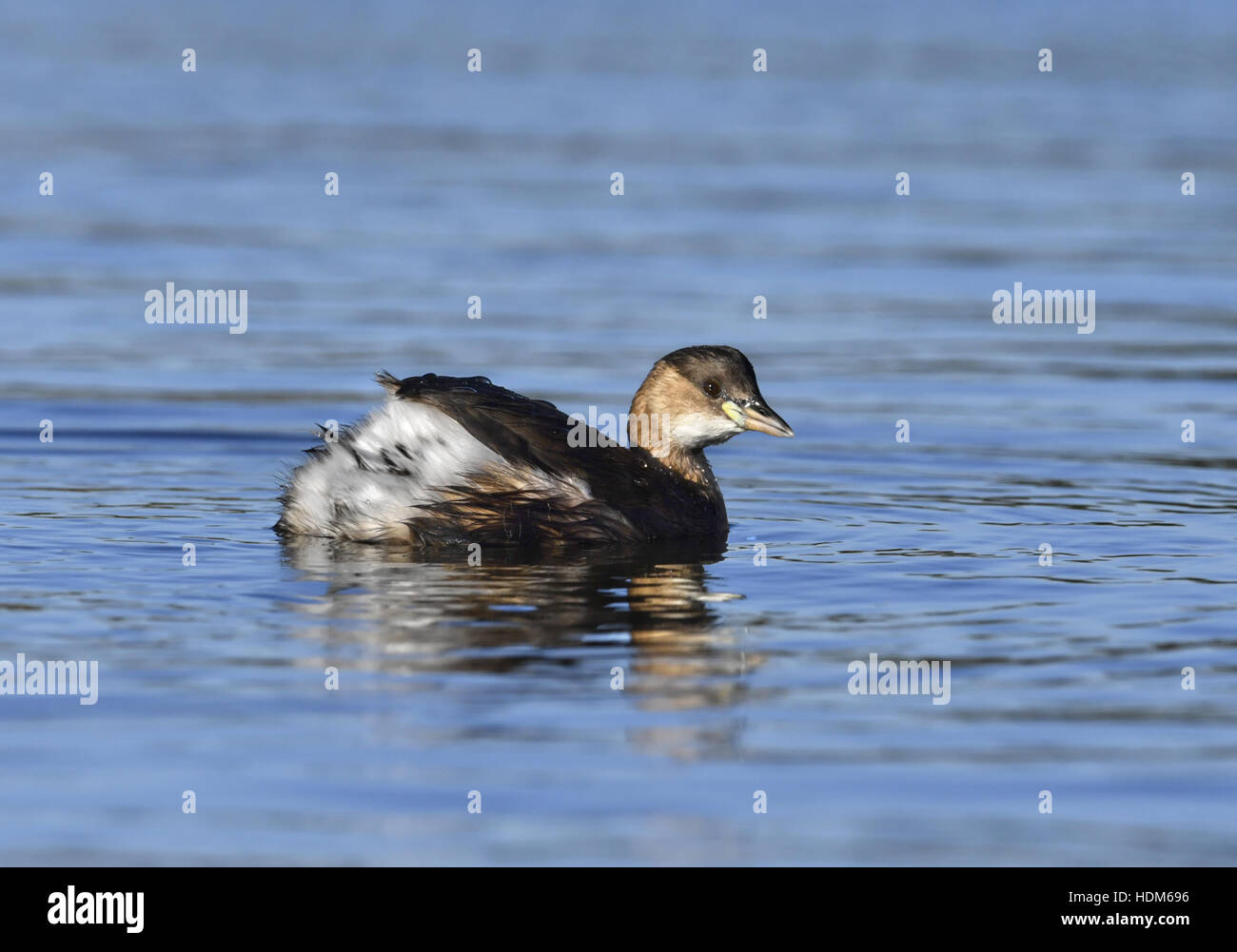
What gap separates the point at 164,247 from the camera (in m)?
17.7

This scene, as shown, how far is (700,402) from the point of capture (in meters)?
10.3

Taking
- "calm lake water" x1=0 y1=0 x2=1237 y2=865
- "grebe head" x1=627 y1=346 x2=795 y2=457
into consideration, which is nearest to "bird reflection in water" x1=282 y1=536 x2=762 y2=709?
"calm lake water" x1=0 y1=0 x2=1237 y2=865

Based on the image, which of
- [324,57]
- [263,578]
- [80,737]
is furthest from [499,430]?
[324,57]

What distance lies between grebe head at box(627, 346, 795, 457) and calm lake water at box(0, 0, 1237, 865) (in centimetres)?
53

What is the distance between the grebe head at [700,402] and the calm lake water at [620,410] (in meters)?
0.53

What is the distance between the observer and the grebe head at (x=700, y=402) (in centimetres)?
1020

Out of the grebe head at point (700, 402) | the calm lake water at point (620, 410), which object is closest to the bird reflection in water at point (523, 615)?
the calm lake water at point (620, 410)

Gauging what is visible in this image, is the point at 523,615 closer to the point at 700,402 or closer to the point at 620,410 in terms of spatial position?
the point at 700,402

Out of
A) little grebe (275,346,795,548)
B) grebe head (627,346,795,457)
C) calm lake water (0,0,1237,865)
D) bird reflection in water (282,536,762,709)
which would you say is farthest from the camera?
grebe head (627,346,795,457)

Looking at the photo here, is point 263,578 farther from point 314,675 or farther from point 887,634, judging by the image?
point 887,634

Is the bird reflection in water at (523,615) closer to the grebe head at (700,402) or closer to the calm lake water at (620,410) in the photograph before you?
the calm lake water at (620,410)

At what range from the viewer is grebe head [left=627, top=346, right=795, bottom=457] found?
33.5 ft

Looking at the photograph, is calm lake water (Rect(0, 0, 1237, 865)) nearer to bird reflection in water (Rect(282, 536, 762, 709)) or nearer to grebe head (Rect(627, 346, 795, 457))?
bird reflection in water (Rect(282, 536, 762, 709))

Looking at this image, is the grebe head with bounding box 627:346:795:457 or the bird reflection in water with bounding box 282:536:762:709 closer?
the bird reflection in water with bounding box 282:536:762:709
